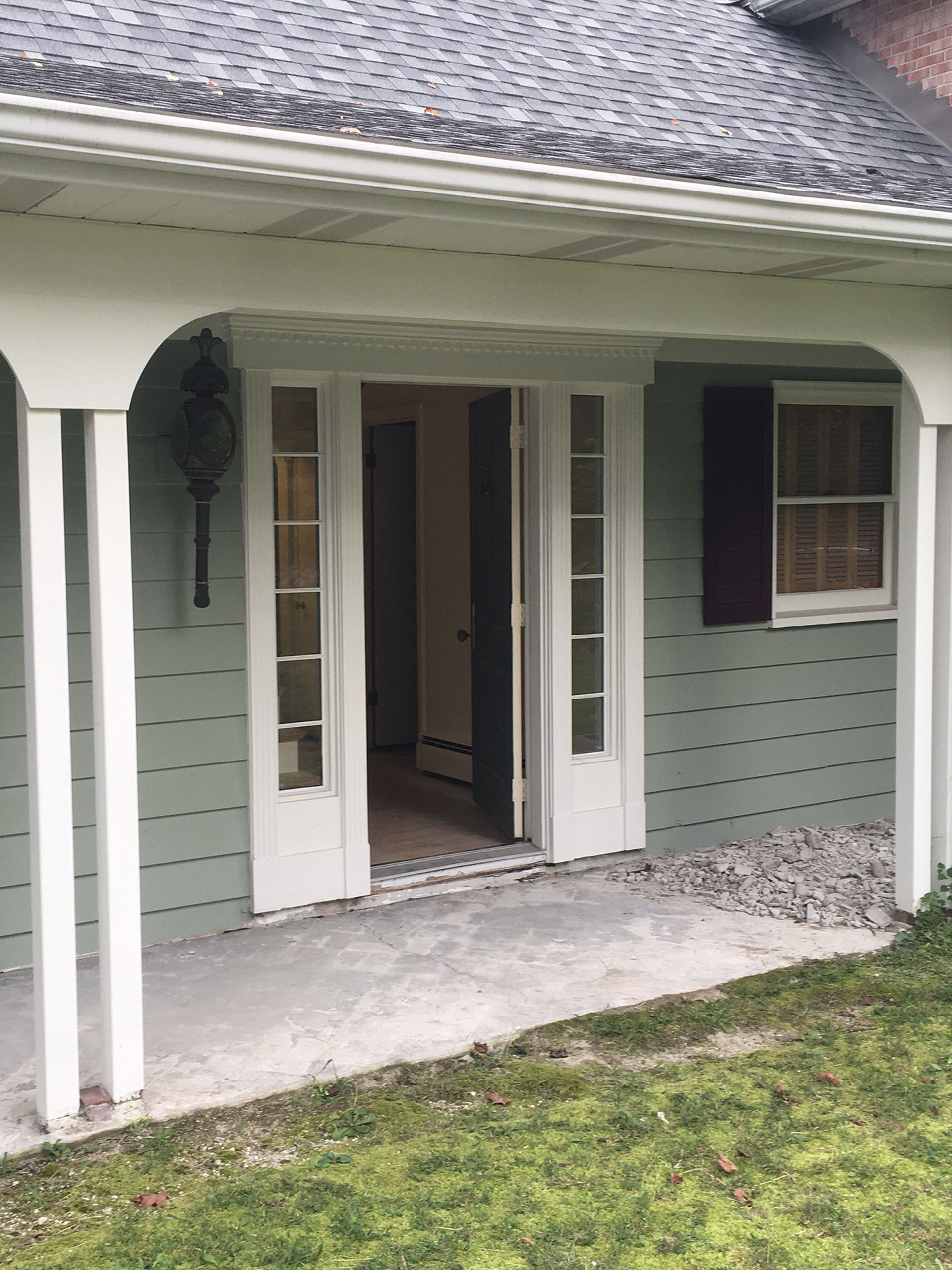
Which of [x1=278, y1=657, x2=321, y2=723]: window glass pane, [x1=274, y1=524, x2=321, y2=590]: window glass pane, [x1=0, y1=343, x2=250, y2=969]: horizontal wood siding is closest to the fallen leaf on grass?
[x1=0, y1=343, x2=250, y2=969]: horizontal wood siding

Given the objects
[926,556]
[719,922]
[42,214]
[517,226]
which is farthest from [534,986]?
[42,214]

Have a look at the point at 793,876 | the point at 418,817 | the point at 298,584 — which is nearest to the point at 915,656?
the point at 793,876

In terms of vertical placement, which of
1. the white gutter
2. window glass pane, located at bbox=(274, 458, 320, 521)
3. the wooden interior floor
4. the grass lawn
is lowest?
the grass lawn

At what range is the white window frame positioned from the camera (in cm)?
636

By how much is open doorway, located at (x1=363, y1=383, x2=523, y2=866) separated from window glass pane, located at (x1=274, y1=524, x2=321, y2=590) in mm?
1078

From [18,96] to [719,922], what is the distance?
390cm

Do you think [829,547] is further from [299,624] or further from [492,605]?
[299,624]

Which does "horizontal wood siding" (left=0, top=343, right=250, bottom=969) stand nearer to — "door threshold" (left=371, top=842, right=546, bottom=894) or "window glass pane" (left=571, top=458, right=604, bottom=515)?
"door threshold" (left=371, top=842, right=546, bottom=894)

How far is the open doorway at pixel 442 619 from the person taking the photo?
6020mm

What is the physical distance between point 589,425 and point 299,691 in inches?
72.2

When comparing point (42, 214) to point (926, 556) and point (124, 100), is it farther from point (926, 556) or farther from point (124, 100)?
point (926, 556)

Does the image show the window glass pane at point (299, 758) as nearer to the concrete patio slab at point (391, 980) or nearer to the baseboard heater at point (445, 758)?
the concrete patio slab at point (391, 980)

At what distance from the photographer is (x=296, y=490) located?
17.0ft

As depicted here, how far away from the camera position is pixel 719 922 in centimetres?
522
